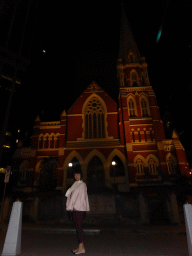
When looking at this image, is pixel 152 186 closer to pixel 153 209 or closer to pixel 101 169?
pixel 101 169

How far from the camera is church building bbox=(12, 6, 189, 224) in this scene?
1989 centimetres

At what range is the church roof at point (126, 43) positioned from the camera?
29.2 metres

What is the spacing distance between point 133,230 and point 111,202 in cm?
281

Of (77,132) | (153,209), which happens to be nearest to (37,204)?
(153,209)

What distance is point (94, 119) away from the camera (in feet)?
78.8

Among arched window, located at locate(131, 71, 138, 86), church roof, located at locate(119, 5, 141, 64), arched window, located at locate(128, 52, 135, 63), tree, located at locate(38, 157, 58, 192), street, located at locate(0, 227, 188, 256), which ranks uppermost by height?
church roof, located at locate(119, 5, 141, 64)

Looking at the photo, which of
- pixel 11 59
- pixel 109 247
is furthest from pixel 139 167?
pixel 11 59

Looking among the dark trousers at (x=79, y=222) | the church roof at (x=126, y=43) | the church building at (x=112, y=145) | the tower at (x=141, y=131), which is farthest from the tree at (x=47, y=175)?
the church roof at (x=126, y=43)

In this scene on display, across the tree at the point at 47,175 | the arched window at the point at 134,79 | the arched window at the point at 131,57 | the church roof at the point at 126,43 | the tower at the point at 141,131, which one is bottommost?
the tree at the point at 47,175

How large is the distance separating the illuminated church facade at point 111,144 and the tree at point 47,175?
1.03 meters

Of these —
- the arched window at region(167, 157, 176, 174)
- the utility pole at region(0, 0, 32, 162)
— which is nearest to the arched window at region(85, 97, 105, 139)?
the arched window at region(167, 157, 176, 174)

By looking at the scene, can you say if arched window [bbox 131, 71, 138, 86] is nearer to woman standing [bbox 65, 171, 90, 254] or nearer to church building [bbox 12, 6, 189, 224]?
church building [bbox 12, 6, 189, 224]

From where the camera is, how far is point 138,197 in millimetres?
10641

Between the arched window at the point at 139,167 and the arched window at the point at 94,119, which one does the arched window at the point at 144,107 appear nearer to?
the arched window at the point at 94,119
